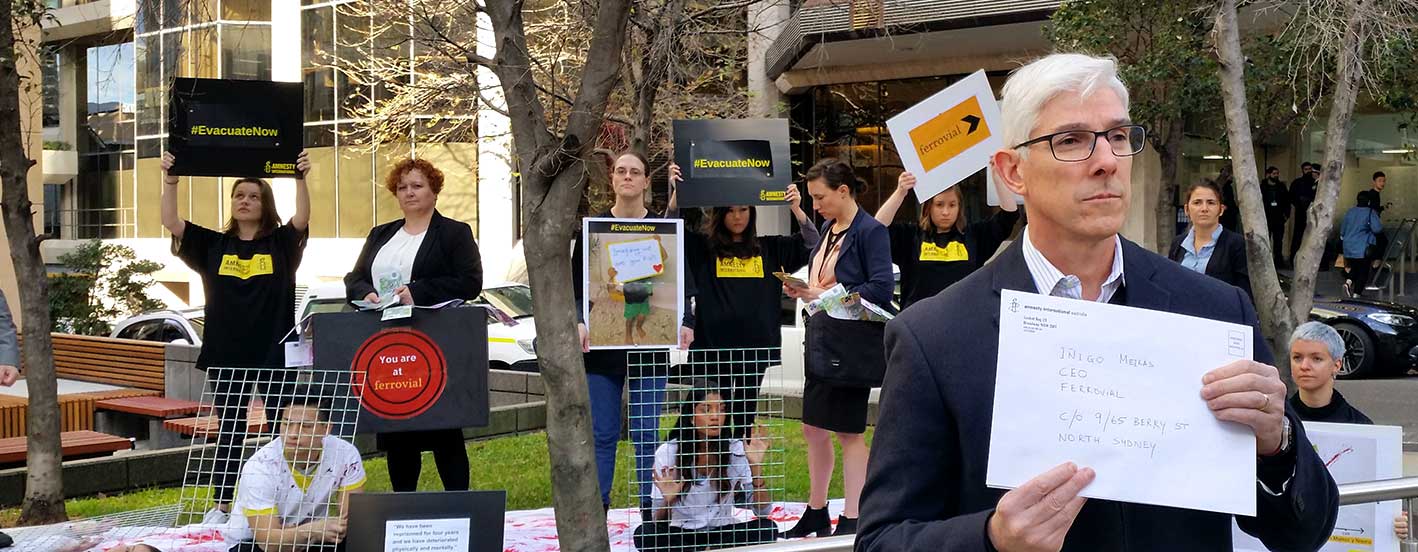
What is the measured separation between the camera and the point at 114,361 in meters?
15.5

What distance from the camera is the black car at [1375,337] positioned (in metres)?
15.7

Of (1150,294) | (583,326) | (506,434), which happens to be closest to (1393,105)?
(506,434)

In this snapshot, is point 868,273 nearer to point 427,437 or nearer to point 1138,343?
point 427,437

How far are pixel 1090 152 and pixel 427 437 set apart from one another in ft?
17.6

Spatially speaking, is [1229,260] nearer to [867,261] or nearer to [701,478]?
[867,261]

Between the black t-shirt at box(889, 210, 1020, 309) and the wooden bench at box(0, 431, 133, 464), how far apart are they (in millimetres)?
6002

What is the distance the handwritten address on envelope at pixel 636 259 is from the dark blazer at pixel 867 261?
99 cm

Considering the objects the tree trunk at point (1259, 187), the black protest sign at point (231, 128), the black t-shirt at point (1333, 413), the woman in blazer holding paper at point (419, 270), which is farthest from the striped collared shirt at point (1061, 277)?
the black protest sign at point (231, 128)

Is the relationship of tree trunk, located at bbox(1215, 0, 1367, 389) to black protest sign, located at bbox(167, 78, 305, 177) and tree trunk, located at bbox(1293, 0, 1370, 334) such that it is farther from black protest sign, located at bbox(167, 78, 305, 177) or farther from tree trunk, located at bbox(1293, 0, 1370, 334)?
black protest sign, located at bbox(167, 78, 305, 177)

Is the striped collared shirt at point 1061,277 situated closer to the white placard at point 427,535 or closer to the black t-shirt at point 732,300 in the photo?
the white placard at point 427,535

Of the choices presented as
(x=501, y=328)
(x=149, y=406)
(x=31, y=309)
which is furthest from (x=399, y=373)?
(x=501, y=328)

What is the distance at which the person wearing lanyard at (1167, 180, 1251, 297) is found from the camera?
7871mm

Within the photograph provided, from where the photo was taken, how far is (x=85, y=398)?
12906mm

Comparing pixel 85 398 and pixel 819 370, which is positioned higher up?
pixel 819 370
